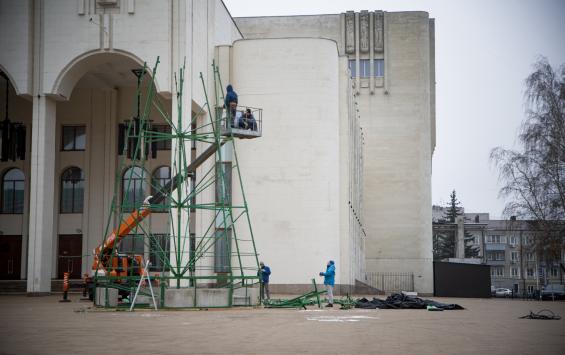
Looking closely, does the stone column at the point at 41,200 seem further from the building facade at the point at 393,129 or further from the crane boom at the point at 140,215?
the building facade at the point at 393,129

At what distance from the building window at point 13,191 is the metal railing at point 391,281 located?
2570 cm

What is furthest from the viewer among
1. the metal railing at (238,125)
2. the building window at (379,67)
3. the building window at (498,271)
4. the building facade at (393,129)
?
the building window at (498,271)

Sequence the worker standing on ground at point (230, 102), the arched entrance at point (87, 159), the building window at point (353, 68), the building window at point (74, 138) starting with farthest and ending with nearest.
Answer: the building window at point (353, 68) < the building window at point (74, 138) < the arched entrance at point (87, 159) < the worker standing on ground at point (230, 102)

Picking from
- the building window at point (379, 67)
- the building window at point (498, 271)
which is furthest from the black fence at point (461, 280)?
the building window at point (498, 271)

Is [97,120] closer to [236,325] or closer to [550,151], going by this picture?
[550,151]

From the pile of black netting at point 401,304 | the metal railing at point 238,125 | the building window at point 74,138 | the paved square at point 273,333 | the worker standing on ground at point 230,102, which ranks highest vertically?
the building window at point 74,138

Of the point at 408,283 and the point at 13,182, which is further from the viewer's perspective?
the point at 408,283

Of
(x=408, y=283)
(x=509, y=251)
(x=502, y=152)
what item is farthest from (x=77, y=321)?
(x=509, y=251)

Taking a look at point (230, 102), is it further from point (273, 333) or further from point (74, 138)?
point (74, 138)

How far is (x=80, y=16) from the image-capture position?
1431 inches

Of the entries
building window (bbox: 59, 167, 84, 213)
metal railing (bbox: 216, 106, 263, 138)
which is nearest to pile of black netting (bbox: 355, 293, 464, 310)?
metal railing (bbox: 216, 106, 263, 138)

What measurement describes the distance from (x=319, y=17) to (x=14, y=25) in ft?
98.0

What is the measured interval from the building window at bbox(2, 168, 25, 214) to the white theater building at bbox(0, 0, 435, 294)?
6 cm

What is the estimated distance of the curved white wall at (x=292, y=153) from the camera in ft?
128
